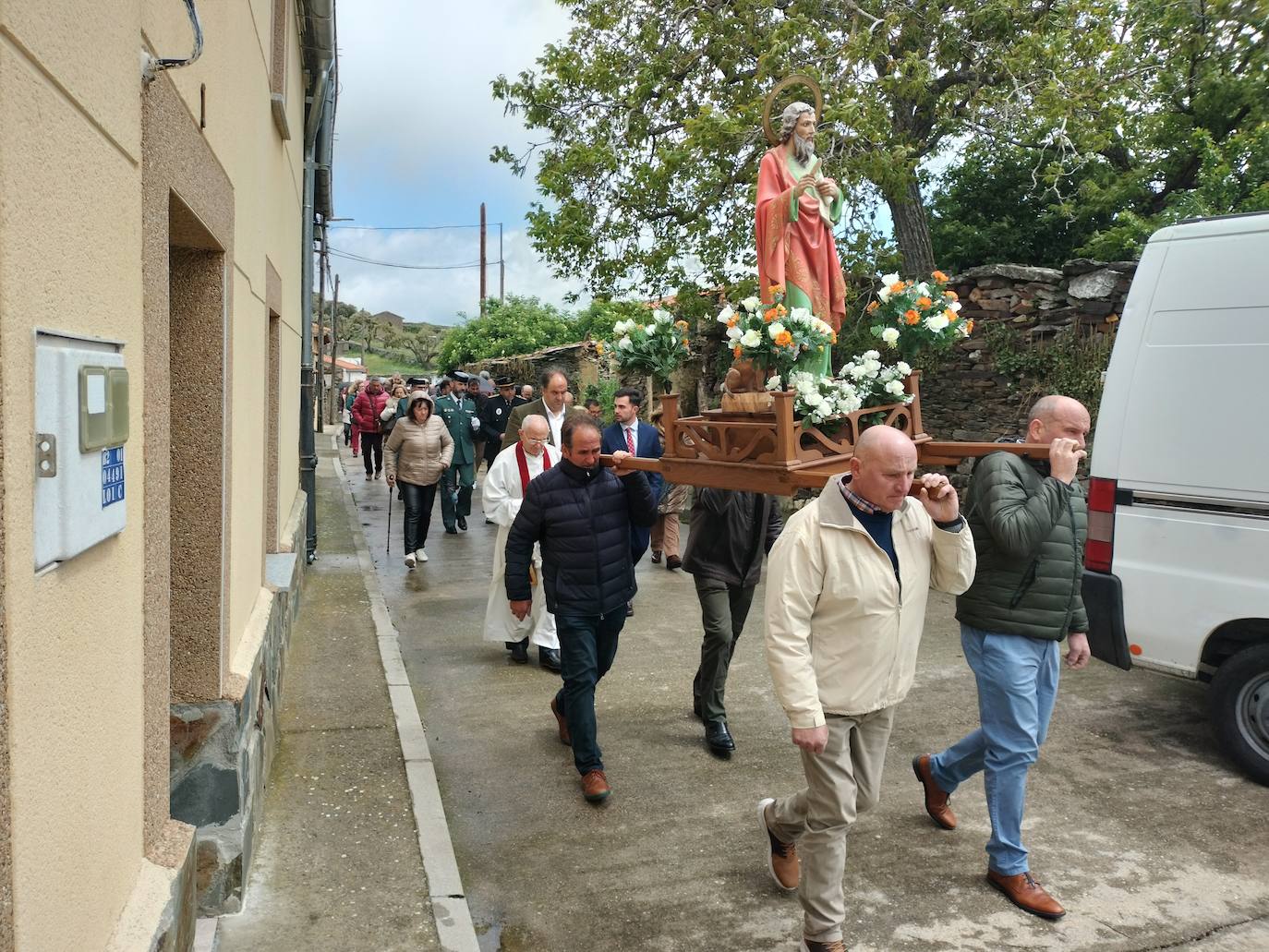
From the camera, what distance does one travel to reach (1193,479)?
5.17 meters

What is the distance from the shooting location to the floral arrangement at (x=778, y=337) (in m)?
4.75

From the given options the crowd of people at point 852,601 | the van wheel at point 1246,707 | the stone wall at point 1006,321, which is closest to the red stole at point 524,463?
the crowd of people at point 852,601

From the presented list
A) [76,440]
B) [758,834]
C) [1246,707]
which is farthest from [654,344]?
[76,440]

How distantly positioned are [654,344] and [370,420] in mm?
14062

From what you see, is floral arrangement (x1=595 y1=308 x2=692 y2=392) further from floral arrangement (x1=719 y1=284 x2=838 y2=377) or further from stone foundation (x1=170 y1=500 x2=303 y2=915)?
stone foundation (x1=170 y1=500 x2=303 y2=915)

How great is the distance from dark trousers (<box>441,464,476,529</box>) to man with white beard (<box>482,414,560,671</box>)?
16.9ft

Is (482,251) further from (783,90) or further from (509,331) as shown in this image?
(783,90)

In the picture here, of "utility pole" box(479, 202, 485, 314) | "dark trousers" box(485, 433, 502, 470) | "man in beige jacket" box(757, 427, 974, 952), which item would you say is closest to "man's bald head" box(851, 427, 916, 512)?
"man in beige jacket" box(757, 427, 974, 952)

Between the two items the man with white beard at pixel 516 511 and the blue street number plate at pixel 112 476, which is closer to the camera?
the blue street number plate at pixel 112 476

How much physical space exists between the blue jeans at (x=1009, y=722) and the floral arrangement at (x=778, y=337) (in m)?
1.46

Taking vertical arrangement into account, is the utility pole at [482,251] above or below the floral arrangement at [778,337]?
above

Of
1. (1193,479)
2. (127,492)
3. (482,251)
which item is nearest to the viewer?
(127,492)

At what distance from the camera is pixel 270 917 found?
372cm

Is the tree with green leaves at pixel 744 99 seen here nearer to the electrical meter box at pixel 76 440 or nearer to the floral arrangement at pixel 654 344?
the floral arrangement at pixel 654 344
